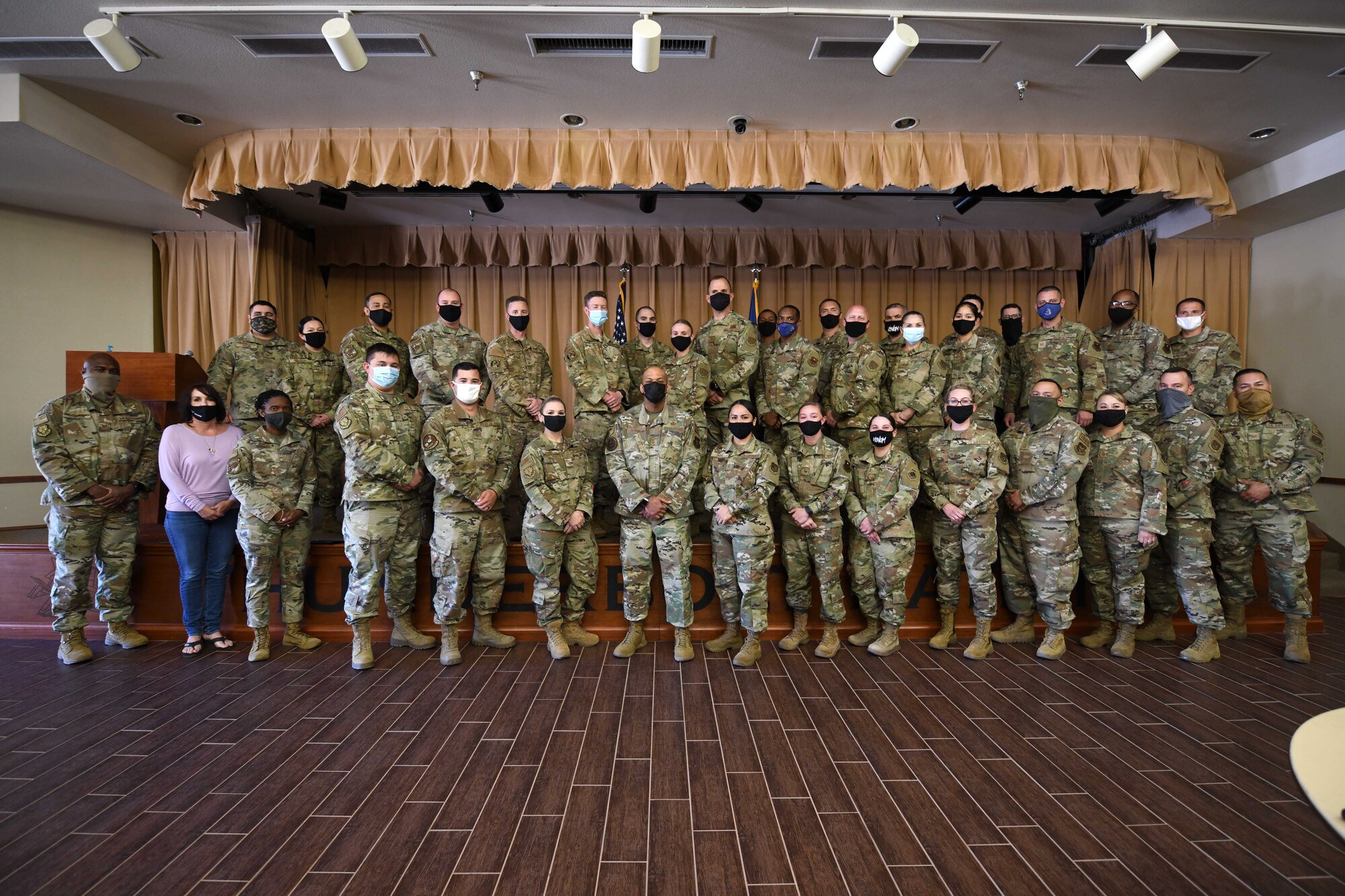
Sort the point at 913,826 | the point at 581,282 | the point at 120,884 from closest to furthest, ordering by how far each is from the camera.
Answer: the point at 120,884
the point at 913,826
the point at 581,282

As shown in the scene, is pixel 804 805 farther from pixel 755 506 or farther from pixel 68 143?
pixel 68 143

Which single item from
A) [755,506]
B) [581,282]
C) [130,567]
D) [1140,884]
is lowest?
[1140,884]

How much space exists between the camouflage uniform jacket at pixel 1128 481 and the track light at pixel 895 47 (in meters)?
3.01

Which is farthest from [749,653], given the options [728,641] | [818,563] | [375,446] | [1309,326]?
[1309,326]

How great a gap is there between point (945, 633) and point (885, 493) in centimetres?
121

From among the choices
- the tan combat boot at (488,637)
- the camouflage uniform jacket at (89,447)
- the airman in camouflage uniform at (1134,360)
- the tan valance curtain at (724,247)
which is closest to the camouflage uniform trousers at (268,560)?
the camouflage uniform jacket at (89,447)

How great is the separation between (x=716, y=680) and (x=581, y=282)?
6023 millimetres

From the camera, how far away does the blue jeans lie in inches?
166

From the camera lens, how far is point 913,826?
2.39m

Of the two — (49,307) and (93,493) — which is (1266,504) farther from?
(49,307)

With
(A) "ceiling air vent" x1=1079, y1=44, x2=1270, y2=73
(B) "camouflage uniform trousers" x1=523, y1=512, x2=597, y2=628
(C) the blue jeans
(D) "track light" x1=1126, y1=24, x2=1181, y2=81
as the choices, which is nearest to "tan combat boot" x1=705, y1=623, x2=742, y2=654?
(B) "camouflage uniform trousers" x1=523, y1=512, x2=597, y2=628

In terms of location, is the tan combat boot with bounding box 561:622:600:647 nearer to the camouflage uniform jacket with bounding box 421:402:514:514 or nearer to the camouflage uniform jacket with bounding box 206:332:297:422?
the camouflage uniform jacket with bounding box 421:402:514:514

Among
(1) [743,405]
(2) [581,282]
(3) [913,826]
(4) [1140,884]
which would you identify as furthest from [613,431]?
(2) [581,282]

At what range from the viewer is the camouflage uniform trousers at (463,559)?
4125mm
